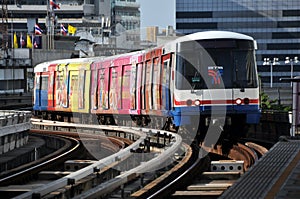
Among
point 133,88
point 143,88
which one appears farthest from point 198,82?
point 133,88

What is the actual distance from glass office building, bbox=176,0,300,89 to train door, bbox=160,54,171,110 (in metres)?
102

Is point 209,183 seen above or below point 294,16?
below

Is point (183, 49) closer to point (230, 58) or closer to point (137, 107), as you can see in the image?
point (230, 58)

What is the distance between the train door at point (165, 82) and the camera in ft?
72.2

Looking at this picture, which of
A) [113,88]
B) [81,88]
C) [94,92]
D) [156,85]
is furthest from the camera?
[81,88]

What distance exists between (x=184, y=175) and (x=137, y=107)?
12.4 metres

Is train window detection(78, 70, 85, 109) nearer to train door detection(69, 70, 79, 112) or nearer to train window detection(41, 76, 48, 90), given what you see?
train door detection(69, 70, 79, 112)

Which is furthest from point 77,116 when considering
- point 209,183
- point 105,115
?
point 209,183

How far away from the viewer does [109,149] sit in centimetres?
2541

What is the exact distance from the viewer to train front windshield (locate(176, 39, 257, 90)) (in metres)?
21.1

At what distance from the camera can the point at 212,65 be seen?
21.1m

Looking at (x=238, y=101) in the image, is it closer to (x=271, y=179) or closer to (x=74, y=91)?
(x=271, y=179)

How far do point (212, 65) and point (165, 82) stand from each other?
1.79m

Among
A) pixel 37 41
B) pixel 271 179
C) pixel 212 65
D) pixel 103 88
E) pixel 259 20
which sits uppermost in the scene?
pixel 259 20
